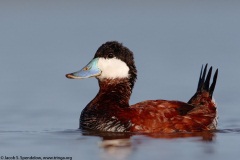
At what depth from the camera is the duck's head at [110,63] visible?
11.9 m

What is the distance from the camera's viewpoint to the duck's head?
1191 centimetres

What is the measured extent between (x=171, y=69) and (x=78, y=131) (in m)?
5.77

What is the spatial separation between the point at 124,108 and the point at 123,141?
0.94 meters

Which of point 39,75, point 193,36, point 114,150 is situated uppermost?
point 193,36

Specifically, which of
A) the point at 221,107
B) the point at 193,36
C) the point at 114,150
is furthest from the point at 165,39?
the point at 114,150

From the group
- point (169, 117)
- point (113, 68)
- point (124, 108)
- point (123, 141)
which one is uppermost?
point (113, 68)

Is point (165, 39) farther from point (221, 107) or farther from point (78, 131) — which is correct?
point (78, 131)

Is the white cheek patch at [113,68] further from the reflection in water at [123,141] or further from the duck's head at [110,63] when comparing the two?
the reflection in water at [123,141]

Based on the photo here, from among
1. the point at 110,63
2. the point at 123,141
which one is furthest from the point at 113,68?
the point at 123,141

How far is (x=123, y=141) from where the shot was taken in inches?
425

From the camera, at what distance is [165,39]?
2150 centimetres

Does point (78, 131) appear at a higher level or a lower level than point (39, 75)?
lower

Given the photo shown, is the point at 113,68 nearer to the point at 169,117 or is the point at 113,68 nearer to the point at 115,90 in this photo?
the point at 115,90

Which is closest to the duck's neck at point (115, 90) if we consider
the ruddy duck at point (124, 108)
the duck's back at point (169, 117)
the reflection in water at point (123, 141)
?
the ruddy duck at point (124, 108)
